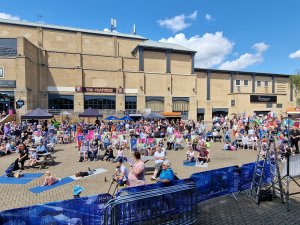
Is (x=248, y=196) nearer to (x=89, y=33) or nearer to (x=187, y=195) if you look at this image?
(x=187, y=195)

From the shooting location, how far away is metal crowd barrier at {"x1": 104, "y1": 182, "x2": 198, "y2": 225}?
174 inches

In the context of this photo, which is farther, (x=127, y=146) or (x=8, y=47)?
(x=8, y=47)

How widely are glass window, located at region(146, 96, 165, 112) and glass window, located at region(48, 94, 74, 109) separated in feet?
51.2

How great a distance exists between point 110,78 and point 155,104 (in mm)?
11009

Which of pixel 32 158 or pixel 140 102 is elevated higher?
pixel 140 102

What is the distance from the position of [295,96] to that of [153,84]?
43143 millimetres

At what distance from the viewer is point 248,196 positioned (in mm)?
7215

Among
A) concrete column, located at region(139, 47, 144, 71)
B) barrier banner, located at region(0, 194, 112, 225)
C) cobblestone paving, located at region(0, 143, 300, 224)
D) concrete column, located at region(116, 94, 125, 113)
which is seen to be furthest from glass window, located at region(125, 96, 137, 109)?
barrier banner, located at region(0, 194, 112, 225)

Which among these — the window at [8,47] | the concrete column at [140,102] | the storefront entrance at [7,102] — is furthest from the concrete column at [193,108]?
the window at [8,47]

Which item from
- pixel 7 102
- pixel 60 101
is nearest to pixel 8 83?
pixel 7 102

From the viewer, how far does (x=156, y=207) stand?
15.9 feet

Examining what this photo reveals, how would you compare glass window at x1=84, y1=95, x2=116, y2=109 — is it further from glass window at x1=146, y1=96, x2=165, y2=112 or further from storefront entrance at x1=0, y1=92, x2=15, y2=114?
storefront entrance at x1=0, y1=92, x2=15, y2=114

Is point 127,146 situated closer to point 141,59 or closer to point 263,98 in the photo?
point 141,59

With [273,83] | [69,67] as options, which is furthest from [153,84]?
[273,83]
